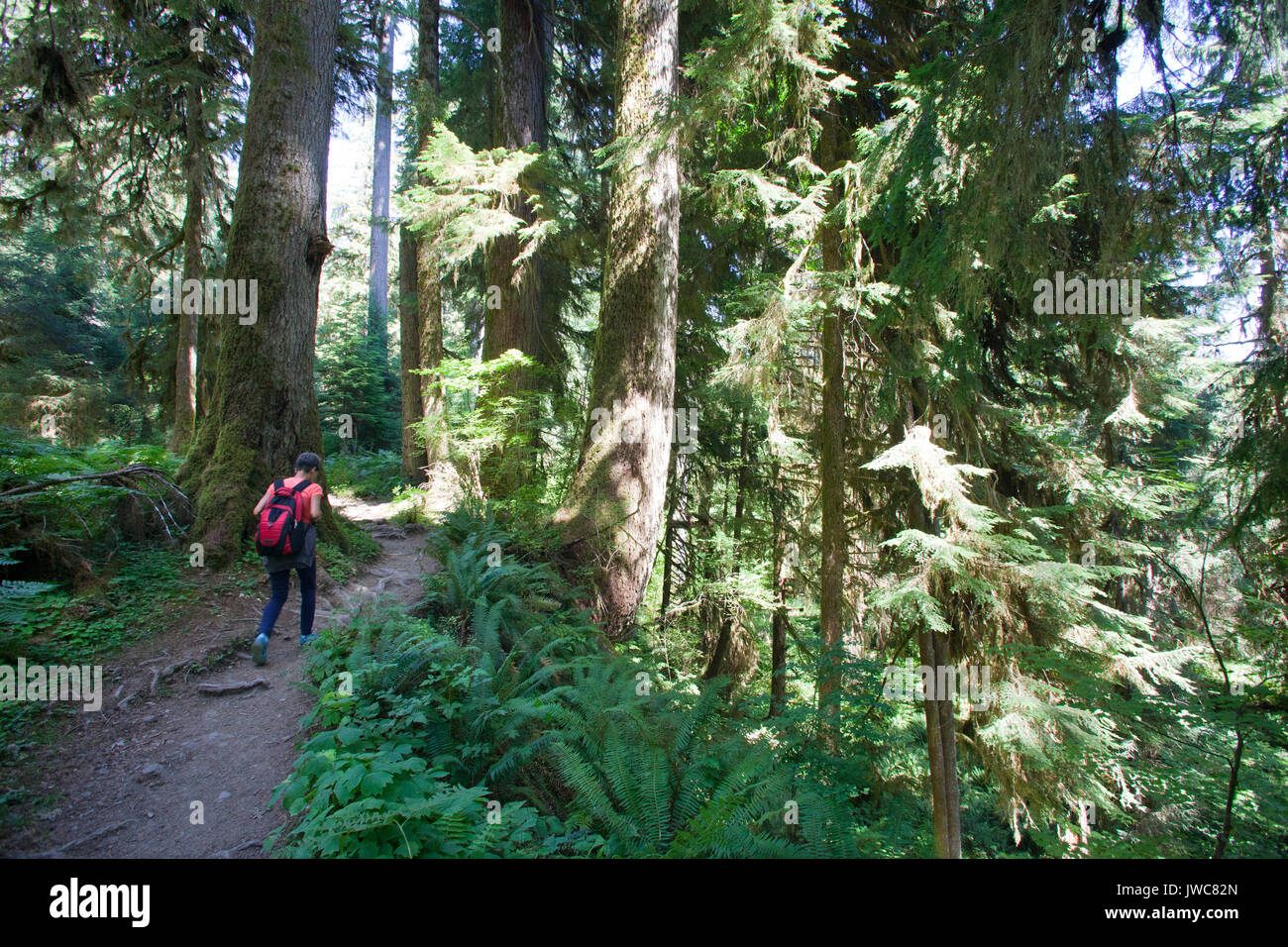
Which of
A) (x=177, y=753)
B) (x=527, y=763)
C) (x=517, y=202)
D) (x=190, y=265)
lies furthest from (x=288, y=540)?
(x=190, y=265)

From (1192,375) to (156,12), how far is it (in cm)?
1686

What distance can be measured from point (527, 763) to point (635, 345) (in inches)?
179

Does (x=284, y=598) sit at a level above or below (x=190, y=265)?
below

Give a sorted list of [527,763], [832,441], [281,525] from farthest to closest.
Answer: [832,441] < [281,525] < [527,763]

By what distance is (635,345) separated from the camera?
6.63 meters

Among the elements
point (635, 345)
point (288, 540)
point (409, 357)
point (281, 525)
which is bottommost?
point (288, 540)

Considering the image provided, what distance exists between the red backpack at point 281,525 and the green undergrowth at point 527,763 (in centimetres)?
88

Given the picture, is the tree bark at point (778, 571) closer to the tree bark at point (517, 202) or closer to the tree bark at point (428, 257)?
the tree bark at point (517, 202)

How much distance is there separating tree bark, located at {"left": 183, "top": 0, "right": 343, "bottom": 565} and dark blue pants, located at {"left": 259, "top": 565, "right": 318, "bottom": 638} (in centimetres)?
157

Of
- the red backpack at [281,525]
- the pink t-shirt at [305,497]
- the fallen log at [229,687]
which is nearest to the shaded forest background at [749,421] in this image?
the fallen log at [229,687]

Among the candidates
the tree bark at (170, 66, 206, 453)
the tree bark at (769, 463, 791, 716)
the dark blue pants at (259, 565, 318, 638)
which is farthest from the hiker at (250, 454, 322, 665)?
the tree bark at (170, 66, 206, 453)

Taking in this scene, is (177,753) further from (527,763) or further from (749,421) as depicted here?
(749,421)

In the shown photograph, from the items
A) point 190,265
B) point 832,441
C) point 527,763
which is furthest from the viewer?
point 190,265
